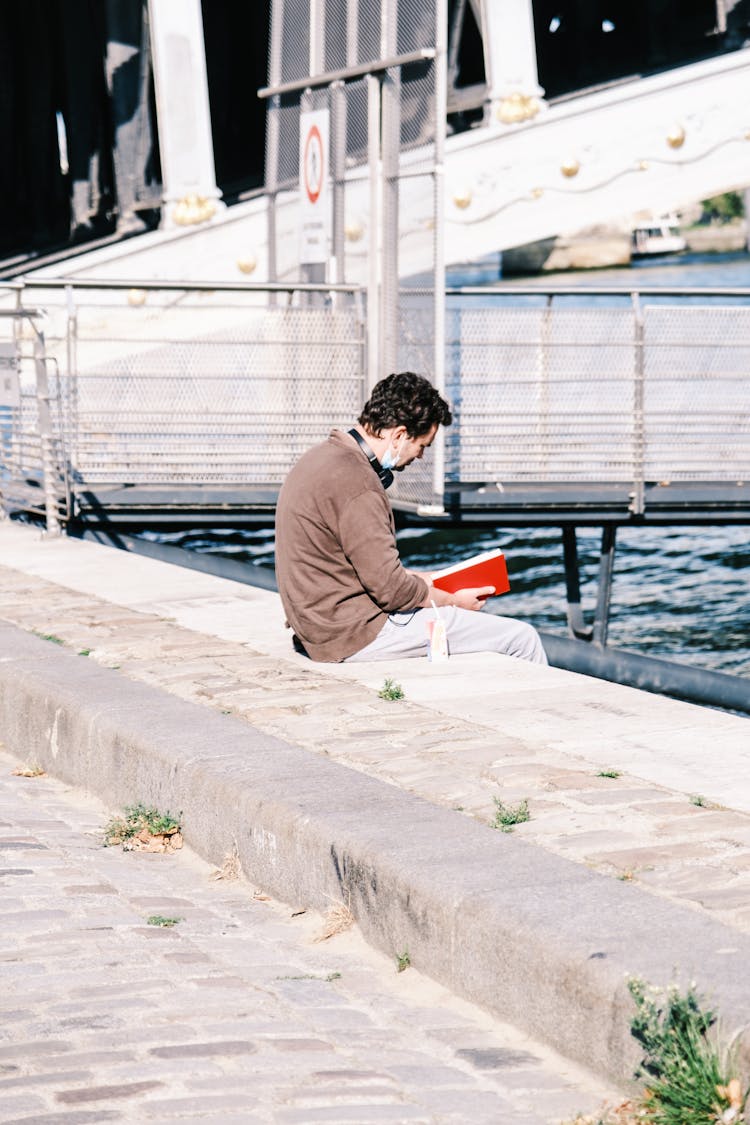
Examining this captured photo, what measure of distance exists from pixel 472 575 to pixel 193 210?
641 inches

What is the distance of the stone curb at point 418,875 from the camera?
3.72 m

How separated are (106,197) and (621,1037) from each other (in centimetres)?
2748

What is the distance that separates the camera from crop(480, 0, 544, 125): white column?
22.0 meters

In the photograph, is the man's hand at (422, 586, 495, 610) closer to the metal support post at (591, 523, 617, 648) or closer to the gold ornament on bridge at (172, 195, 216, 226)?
the metal support post at (591, 523, 617, 648)

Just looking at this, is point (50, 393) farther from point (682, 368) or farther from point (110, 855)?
point (110, 855)

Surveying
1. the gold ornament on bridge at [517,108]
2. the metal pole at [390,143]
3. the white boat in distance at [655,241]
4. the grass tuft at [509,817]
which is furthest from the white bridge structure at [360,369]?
the white boat in distance at [655,241]

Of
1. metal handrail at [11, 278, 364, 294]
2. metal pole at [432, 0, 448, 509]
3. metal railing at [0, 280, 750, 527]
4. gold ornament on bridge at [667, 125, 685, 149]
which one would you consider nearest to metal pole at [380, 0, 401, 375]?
metal railing at [0, 280, 750, 527]

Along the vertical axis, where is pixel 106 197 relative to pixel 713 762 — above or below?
above

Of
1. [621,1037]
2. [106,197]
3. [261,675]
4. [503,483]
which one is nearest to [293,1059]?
[621,1037]

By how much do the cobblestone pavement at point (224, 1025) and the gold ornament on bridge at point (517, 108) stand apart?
703 inches

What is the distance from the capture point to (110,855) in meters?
5.57

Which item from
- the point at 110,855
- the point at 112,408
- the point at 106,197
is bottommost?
the point at 110,855

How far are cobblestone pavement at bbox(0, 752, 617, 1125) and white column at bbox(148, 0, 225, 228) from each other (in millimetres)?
18518

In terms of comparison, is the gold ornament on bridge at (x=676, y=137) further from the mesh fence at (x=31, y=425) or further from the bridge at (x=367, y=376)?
the mesh fence at (x=31, y=425)
